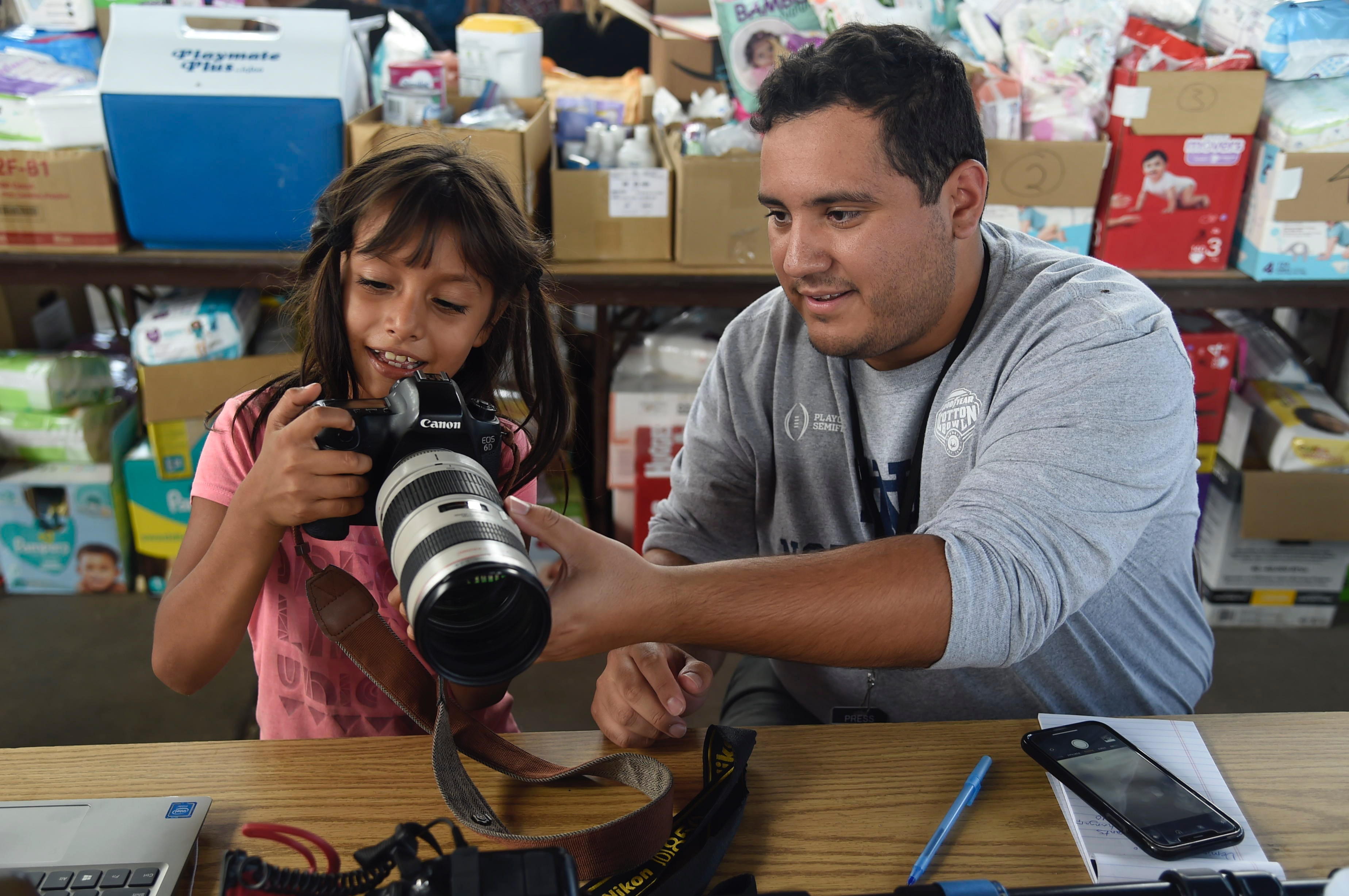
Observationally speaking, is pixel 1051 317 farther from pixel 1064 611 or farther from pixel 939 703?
pixel 939 703

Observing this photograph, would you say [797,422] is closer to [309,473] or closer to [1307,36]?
[309,473]

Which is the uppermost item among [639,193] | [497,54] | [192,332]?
[497,54]

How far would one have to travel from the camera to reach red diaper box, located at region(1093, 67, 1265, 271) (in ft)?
6.25

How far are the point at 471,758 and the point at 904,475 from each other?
0.57 metres

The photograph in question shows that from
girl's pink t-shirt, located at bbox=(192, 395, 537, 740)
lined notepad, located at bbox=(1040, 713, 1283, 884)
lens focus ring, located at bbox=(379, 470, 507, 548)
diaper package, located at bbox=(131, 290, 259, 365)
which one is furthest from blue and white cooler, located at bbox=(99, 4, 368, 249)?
lined notepad, located at bbox=(1040, 713, 1283, 884)

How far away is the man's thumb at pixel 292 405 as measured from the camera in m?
0.83

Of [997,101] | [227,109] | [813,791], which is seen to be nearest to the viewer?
[813,791]

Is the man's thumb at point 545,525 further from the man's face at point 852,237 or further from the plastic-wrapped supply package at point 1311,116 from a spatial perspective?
the plastic-wrapped supply package at point 1311,116

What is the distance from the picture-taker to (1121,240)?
206 cm

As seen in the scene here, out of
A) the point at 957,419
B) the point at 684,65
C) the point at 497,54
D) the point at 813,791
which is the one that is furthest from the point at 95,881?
the point at 684,65

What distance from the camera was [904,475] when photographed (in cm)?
114

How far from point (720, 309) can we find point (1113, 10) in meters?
1.03

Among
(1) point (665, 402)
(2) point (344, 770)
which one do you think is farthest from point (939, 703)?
(1) point (665, 402)

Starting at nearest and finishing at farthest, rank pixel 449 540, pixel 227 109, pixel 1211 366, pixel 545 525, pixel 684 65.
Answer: pixel 449 540 → pixel 545 525 → pixel 227 109 → pixel 1211 366 → pixel 684 65
